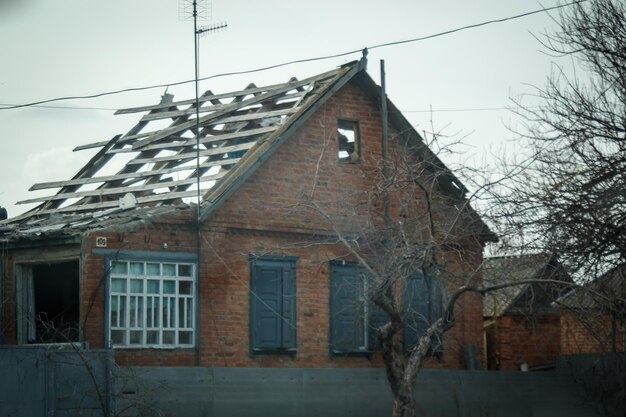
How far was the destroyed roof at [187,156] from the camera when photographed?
62.3 ft

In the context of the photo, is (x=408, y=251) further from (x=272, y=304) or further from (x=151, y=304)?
(x=151, y=304)

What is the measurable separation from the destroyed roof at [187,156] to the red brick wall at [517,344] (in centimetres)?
555

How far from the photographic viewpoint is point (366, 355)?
21.0 metres

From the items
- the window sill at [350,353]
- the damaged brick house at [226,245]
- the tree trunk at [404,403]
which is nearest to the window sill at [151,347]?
the damaged brick house at [226,245]

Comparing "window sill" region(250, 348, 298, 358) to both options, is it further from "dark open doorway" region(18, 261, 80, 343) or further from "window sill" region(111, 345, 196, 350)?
"dark open doorway" region(18, 261, 80, 343)

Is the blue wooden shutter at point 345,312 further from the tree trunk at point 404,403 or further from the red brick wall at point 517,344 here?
the red brick wall at point 517,344

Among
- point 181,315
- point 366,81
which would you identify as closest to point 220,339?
point 181,315

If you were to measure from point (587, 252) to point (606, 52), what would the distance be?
108 inches

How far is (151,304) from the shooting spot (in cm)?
1830

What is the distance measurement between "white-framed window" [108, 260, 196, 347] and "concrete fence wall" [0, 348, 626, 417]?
5.89 feet

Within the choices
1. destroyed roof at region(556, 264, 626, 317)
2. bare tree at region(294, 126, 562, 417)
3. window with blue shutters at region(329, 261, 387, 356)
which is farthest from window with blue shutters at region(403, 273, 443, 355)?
destroyed roof at region(556, 264, 626, 317)

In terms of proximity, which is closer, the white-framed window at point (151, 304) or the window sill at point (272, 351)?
the white-framed window at point (151, 304)

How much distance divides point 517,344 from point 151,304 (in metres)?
11.7

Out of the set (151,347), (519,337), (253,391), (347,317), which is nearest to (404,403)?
(253,391)
